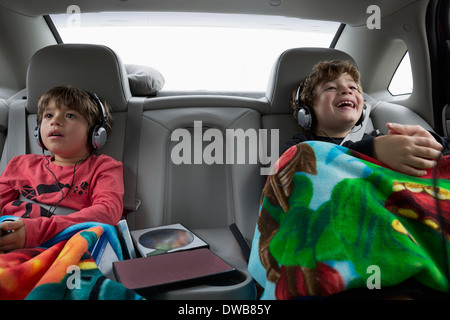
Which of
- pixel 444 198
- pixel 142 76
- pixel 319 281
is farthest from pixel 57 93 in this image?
pixel 444 198

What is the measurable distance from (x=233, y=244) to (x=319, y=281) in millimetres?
595

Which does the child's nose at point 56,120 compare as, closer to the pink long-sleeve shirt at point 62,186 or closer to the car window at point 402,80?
the pink long-sleeve shirt at point 62,186

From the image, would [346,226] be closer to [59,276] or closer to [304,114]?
[59,276]

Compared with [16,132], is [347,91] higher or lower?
higher

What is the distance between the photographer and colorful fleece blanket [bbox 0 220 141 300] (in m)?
0.62

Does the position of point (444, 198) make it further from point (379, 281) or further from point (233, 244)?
point (233, 244)

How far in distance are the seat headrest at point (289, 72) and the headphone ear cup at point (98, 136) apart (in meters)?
0.75

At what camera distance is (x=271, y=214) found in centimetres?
78

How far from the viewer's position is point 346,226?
654 mm

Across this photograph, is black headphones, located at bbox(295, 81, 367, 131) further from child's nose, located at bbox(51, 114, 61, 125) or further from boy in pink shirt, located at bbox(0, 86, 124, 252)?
child's nose, located at bbox(51, 114, 61, 125)
